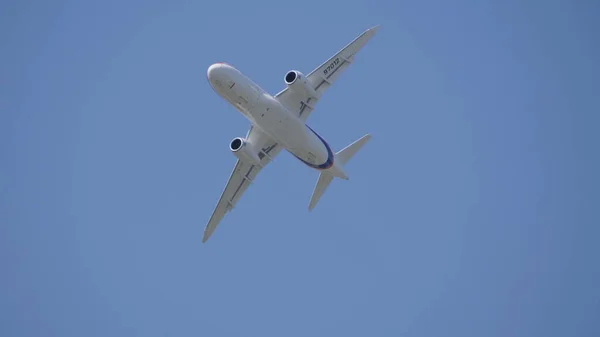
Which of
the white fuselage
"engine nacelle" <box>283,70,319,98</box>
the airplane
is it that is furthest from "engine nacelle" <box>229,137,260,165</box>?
"engine nacelle" <box>283,70,319,98</box>

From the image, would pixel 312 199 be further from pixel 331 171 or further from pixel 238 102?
pixel 238 102

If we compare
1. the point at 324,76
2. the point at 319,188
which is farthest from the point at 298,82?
the point at 319,188

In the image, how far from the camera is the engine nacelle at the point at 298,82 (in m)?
48.5

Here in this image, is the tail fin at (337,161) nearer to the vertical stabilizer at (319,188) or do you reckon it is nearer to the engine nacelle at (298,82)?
the vertical stabilizer at (319,188)

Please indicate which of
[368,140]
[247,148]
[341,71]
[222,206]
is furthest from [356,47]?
[222,206]

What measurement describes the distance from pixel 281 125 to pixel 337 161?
470 centimetres

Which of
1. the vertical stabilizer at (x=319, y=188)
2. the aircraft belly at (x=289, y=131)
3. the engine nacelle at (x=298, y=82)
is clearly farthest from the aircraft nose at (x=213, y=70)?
the vertical stabilizer at (x=319, y=188)

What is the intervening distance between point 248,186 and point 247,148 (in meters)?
4.12

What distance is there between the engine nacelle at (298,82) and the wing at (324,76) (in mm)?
579

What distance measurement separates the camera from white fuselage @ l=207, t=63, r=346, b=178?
4578 cm

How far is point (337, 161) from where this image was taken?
50.9 m

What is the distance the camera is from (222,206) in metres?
53.4

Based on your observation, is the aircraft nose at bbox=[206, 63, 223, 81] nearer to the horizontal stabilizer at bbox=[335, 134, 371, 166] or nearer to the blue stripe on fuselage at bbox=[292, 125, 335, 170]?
the blue stripe on fuselage at bbox=[292, 125, 335, 170]

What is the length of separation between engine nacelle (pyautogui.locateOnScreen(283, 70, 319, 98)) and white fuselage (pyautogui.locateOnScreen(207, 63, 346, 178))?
1.40 metres
